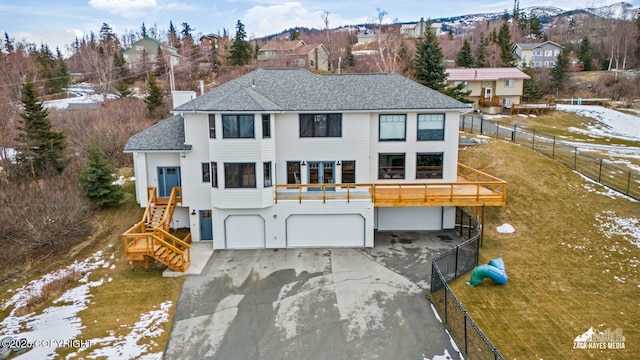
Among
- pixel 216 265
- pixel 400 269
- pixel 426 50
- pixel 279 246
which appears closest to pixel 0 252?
pixel 216 265

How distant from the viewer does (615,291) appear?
16938 mm

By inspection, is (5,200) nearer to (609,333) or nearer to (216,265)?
(216,265)

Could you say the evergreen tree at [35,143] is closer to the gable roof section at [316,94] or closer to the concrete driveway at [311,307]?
the gable roof section at [316,94]

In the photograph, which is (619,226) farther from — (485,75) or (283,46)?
(283,46)

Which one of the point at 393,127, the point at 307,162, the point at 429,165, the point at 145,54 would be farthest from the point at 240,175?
the point at 145,54

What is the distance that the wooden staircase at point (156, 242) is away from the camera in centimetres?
1862

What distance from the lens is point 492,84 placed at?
2106 inches

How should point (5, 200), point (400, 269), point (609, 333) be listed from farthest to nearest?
point (5, 200), point (400, 269), point (609, 333)

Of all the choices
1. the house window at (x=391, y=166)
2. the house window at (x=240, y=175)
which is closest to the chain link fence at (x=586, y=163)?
the house window at (x=391, y=166)

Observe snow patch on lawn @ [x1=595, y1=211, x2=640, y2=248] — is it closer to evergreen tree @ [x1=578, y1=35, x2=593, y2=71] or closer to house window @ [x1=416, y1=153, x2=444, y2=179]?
house window @ [x1=416, y1=153, x2=444, y2=179]

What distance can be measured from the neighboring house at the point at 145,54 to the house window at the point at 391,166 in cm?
5780

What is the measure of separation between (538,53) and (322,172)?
3010 inches

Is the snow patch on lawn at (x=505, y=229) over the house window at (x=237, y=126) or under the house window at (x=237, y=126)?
under

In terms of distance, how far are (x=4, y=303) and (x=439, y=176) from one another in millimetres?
21477
